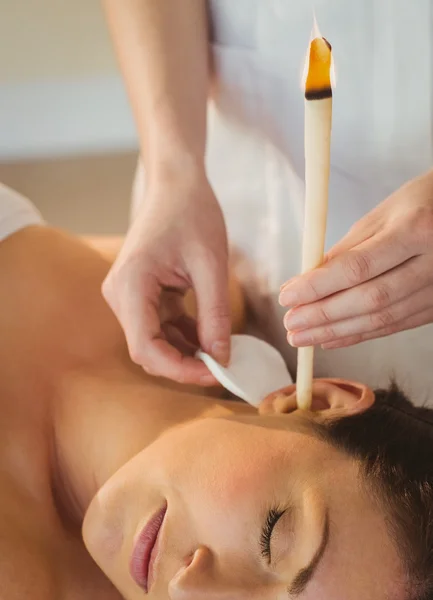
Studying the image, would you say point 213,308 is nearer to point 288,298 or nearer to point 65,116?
point 288,298

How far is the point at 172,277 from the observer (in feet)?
2.85

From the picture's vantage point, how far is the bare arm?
3.10 ft

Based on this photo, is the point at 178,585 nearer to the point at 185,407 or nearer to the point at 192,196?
the point at 185,407

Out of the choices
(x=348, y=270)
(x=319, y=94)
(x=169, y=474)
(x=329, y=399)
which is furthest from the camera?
(x=329, y=399)

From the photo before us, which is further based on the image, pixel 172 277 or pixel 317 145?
pixel 172 277

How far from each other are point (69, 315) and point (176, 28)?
445mm

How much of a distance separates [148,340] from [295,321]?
0.24m

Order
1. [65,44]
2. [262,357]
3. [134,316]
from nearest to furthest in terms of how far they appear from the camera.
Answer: [134,316] → [262,357] → [65,44]

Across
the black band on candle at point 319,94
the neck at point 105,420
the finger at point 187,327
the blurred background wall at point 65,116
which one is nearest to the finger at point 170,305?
the finger at point 187,327

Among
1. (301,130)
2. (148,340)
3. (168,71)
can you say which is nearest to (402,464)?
(148,340)

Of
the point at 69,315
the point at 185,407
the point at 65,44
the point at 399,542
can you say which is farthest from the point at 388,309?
the point at 65,44

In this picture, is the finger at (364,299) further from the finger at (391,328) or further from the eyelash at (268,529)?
the eyelash at (268,529)

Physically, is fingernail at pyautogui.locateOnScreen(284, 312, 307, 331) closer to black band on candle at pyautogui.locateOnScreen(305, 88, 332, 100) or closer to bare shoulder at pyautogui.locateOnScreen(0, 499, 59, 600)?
black band on candle at pyautogui.locateOnScreen(305, 88, 332, 100)

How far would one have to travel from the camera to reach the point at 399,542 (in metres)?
0.70
